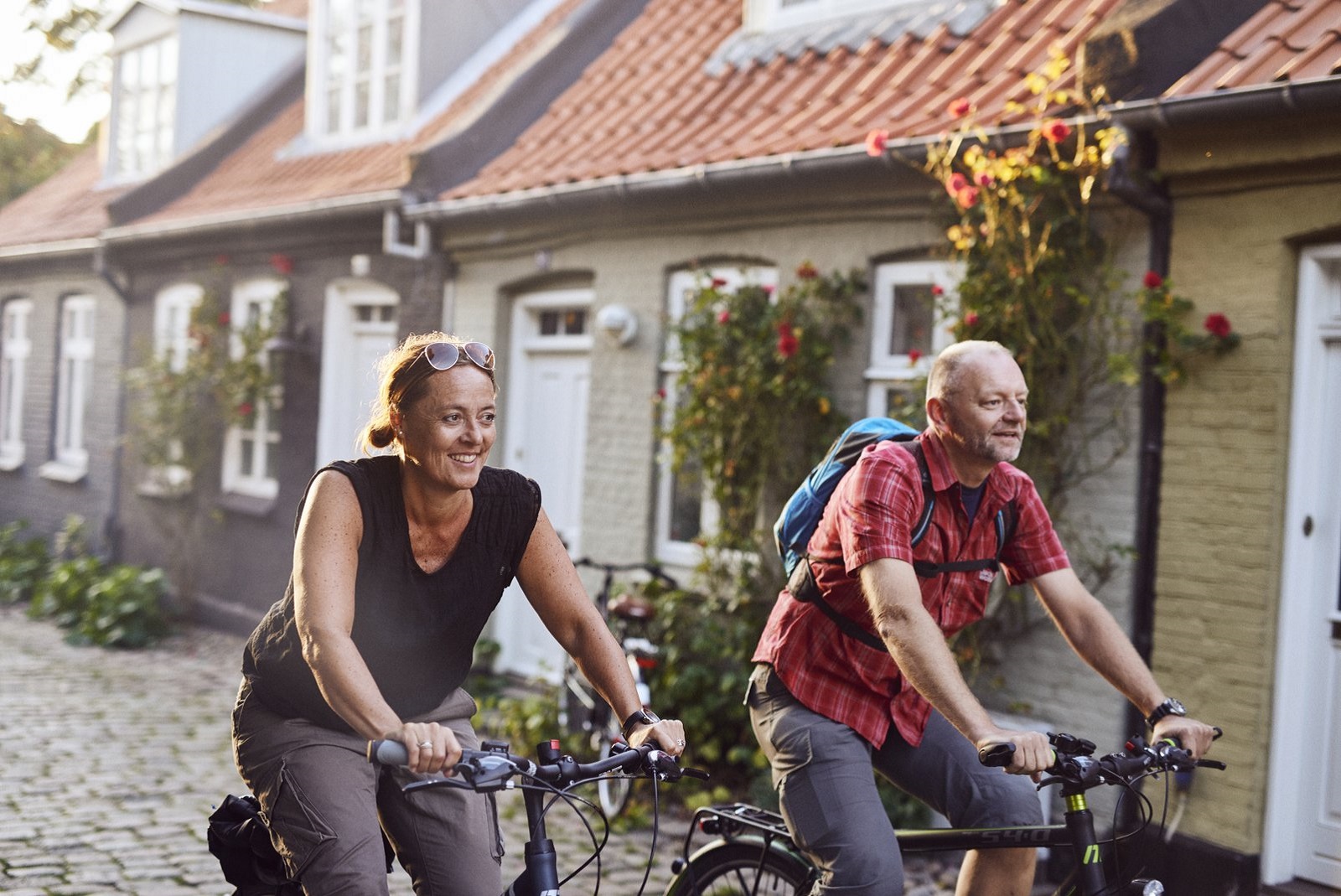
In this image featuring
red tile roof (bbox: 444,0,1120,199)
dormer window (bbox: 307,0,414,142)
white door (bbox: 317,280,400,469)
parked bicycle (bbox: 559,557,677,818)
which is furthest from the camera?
dormer window (bbox: 307,0,414,142)

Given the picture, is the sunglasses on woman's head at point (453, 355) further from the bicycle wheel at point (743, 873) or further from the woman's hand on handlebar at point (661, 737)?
the bicycle wheel at point (743, 873)

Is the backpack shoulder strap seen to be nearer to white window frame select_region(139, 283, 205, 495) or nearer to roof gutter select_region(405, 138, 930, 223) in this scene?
roof gutter select_region(405, 138, 930, 223)

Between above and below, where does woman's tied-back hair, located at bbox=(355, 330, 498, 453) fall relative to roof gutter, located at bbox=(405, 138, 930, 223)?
below

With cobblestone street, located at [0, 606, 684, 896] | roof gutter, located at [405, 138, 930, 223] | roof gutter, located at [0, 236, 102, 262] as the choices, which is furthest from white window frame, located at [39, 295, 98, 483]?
roof gutter, located at [405, 138, 930, 223]

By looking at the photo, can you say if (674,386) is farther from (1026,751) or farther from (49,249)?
(49,249)

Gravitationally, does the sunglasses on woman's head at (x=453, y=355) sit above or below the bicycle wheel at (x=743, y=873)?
above

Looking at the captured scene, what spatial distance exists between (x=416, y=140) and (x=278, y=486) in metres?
3.32

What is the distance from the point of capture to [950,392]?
3.72 metres

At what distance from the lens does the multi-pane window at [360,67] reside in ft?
45.5

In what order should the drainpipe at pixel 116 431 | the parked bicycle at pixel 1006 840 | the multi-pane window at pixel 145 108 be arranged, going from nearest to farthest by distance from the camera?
the parked bicycle at pixel 1006 840, the drainpipe at pixel 116 431, the multi-pane window at pixel 145 108

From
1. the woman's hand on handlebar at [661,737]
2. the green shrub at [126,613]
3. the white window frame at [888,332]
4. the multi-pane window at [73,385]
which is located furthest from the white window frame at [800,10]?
the multi-pane window at [73,385]

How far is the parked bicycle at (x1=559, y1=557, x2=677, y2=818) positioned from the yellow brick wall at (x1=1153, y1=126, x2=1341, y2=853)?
267cm

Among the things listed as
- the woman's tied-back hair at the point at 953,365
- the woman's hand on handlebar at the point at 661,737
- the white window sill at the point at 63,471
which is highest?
the woman's tied-back hair at the point at 953,365

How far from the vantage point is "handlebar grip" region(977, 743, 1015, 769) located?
324 centimetres
